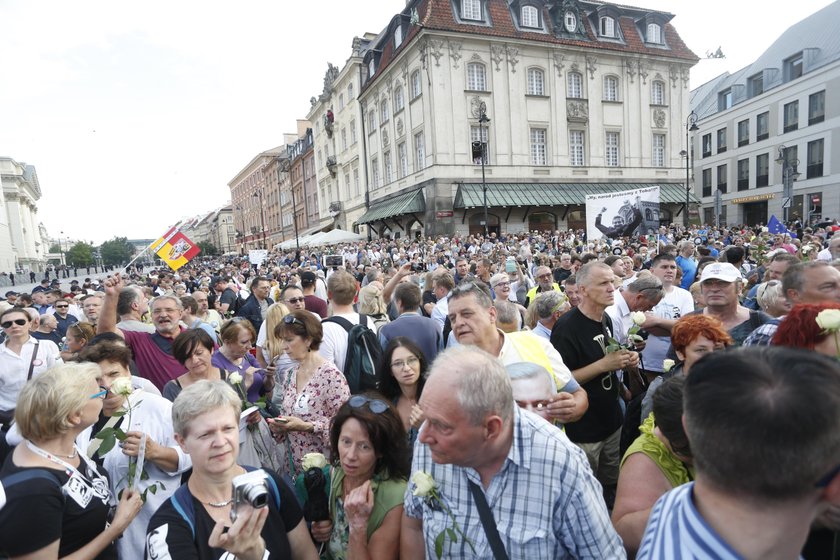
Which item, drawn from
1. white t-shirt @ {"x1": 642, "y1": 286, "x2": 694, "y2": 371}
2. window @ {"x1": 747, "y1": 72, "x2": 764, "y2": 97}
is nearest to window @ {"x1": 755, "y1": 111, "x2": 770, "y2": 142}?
window @ {"x1": 747, "y1": 72, "x2": 764, "y2": 97}

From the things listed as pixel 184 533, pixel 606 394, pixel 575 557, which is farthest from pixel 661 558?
pixel 606 394

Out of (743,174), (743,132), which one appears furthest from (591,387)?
(743,132)

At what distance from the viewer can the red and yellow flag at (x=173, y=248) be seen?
34.9ft

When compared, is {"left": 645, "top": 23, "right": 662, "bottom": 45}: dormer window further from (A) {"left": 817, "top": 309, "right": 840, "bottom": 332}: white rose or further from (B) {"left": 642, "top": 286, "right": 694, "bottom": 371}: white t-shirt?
(A) {"left": 817, "top": 309, "right": 840, "bottom": 332}: white rose

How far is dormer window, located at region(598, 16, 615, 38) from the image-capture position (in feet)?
101

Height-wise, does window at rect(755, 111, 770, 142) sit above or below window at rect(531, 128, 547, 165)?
above

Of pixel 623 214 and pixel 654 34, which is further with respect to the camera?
pixel 654 34

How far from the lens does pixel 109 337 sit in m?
3.47

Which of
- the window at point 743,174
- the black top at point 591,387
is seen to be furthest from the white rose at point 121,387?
the window at point 743,174

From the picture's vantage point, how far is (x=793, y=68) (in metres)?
36.1

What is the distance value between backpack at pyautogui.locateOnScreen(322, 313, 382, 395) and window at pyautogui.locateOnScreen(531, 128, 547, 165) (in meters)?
28.3

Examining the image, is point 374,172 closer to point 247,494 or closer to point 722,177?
point 722,177

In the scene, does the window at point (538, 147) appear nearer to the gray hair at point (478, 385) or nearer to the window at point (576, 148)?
the window at point (576, 148)

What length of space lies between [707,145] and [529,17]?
2781cm
